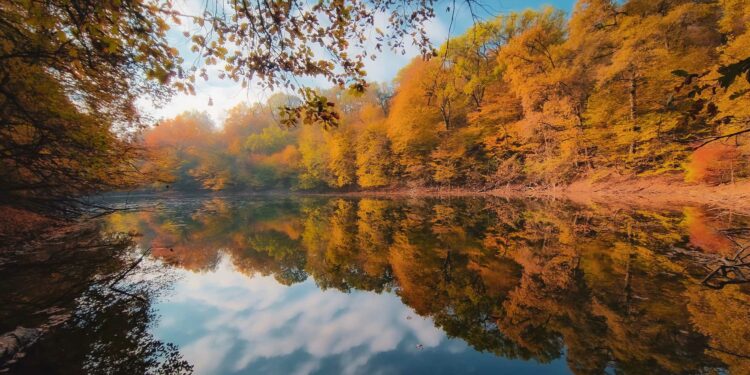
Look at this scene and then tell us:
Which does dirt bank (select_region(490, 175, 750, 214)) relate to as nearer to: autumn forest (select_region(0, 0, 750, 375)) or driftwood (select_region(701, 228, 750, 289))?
autumn forest (select_region(0, 0, 750, 375))

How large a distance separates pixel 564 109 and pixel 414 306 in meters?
20.2

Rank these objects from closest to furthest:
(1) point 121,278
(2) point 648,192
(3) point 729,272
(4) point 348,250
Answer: (3) point 729,272 → (1) point 121,278 → (4) point 348,250 → (2) point 648,192

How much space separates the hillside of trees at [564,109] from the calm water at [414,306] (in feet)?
9.06

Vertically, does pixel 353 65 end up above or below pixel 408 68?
below

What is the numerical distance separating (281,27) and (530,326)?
5.22m

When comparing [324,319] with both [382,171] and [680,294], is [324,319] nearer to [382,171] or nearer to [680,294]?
[680,294]

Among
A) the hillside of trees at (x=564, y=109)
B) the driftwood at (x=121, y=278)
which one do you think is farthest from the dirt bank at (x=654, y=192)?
the driftwood at (x=121, y=278)

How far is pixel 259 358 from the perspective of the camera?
4020mm

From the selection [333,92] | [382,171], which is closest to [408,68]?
[382,171]

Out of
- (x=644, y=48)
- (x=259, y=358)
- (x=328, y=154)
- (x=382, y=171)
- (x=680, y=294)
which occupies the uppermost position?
(x=644, y=48)

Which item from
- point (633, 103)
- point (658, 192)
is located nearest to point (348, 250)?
point (658, 192)

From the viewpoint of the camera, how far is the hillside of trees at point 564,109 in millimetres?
13633

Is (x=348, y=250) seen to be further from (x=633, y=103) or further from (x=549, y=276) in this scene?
(x=633, y=103)

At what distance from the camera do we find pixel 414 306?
5.21 metres
